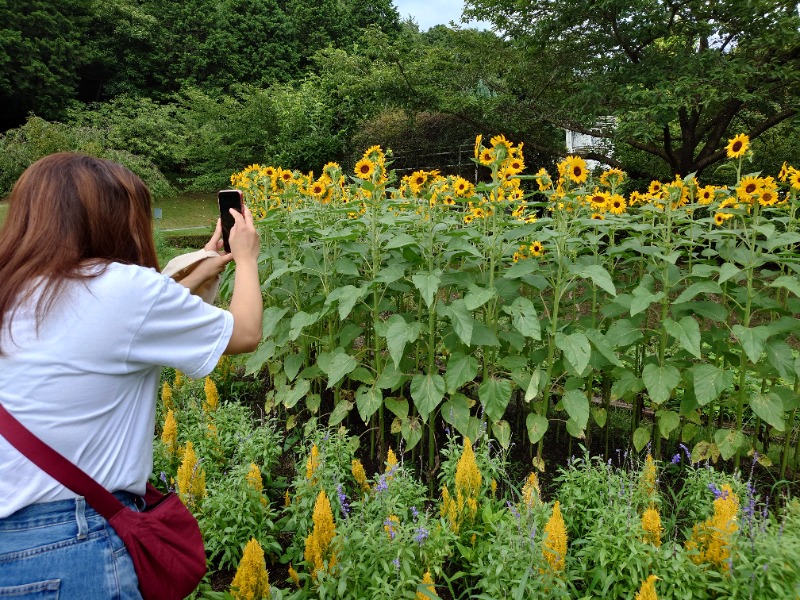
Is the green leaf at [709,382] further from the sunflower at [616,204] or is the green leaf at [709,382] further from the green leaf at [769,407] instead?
the sunflower at [616,204]

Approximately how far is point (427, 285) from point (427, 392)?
0.44 meters

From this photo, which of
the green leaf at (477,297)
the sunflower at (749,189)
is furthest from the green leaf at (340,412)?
the sunflower at (749,189)

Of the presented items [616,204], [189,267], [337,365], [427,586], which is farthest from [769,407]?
[189,267]

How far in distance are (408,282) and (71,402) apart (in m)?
1.68

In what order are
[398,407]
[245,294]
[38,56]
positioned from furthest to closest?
[38,56]
[398,407]
[245,294]

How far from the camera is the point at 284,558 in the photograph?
1983mm

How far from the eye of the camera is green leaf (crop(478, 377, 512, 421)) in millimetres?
2203

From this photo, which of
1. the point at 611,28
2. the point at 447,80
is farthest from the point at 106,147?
the point at 611,28

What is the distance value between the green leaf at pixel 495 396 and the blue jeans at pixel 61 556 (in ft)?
4.65

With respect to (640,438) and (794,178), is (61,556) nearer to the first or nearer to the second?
(640,438)

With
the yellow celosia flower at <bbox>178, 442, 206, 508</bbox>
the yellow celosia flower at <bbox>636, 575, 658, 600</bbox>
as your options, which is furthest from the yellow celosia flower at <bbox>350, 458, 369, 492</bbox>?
the yellow celosia flower at <bbox>636, 575, 658, 600</bbox>

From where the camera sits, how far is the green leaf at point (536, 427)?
2.20 meters

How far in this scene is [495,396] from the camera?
224 cm

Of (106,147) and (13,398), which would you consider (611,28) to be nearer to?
(13,398)
